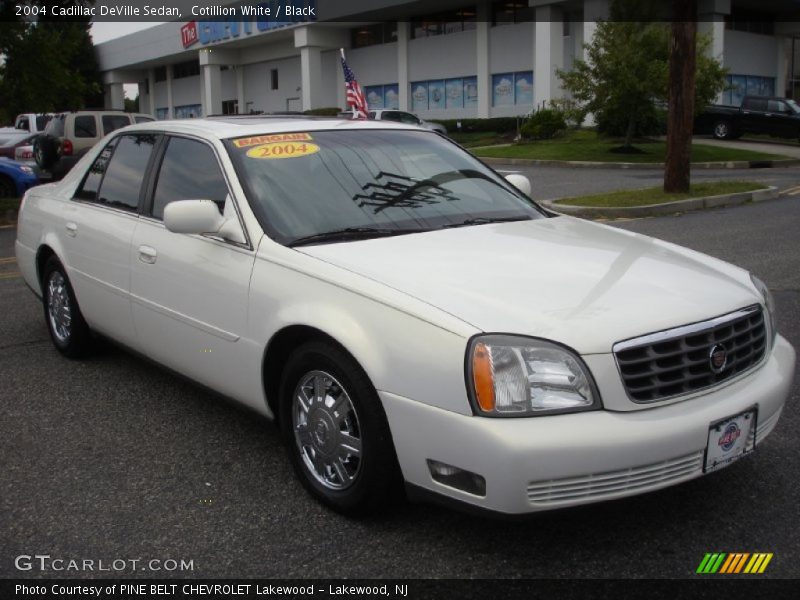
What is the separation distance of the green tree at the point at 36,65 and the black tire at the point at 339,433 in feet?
45.9

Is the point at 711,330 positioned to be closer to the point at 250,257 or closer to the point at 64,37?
the point at 250,257

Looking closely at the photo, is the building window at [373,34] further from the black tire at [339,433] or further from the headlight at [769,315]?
the black tire at [339,433]

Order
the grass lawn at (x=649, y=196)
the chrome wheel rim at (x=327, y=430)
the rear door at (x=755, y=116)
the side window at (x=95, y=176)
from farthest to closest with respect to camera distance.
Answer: the rear door at (x=755, y=116) → the grass lawn at (x=649, y=196) → the side window at (x=95, y=176) → the chrome wheel rim at (x=327, y=430)

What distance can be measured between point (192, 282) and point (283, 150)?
796 millimetres

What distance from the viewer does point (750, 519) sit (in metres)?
3.34

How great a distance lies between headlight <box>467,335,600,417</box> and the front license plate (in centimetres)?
49

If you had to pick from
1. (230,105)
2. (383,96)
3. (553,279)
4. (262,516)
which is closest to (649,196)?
(553,279)

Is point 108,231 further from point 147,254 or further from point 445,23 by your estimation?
point 445,23

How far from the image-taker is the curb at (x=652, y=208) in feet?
42.9

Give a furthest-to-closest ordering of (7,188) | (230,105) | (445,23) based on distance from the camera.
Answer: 1. (230,105)
2. (445,23)
3. (7,188)

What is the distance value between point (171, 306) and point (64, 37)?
13804mm

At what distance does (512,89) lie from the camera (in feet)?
127

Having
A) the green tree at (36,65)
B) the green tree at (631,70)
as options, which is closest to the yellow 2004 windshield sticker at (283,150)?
the green tree at (36,65)

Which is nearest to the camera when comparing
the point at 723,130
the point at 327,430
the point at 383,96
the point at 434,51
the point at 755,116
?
the point at 327,430
